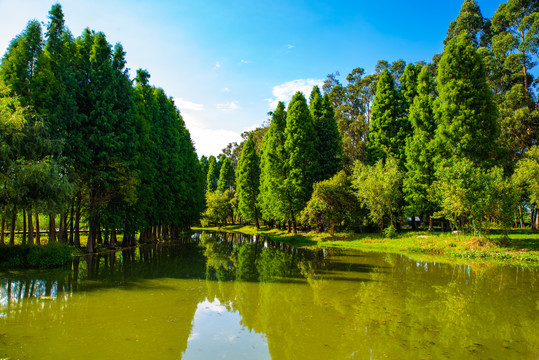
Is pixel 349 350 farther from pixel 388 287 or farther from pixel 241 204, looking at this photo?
pixel 241 204

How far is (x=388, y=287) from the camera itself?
12.6 metres

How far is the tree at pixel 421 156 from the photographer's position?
2908 cm

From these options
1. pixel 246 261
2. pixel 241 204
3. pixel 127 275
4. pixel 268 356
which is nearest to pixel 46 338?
pixel 268 356

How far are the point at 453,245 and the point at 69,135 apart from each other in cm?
2660

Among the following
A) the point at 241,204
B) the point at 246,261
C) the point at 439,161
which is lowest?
the point at 246,261

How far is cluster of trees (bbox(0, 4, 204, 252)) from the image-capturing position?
1514 cm

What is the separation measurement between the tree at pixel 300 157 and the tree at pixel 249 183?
699 inches

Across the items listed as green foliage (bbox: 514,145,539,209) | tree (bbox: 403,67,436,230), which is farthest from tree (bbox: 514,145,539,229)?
tree (bbox: 403,67,436,230)

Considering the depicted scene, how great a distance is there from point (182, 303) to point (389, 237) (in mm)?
22584

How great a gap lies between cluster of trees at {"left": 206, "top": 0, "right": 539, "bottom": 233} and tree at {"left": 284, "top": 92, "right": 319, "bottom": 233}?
0.11 m

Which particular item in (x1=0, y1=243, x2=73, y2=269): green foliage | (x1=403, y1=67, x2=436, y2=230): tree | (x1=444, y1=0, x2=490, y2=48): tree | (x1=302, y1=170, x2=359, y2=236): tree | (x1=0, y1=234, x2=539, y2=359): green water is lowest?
(x1=0, y1=234, x2=539, y2=359): green water

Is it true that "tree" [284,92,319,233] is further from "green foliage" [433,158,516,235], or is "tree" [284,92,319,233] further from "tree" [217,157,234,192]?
"tree" [217,157,234,192]

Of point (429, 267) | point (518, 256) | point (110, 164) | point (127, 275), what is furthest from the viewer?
point (110, 164)

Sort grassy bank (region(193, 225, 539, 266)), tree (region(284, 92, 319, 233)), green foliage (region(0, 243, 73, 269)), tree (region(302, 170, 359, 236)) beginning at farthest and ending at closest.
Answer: tree (region(284, 92, 319, 233))
tree (region(302, 170, 359, 236))
grassy bank (region(193, 225, 539, 266))
green foliage (region(0, 243, 73, 269))
